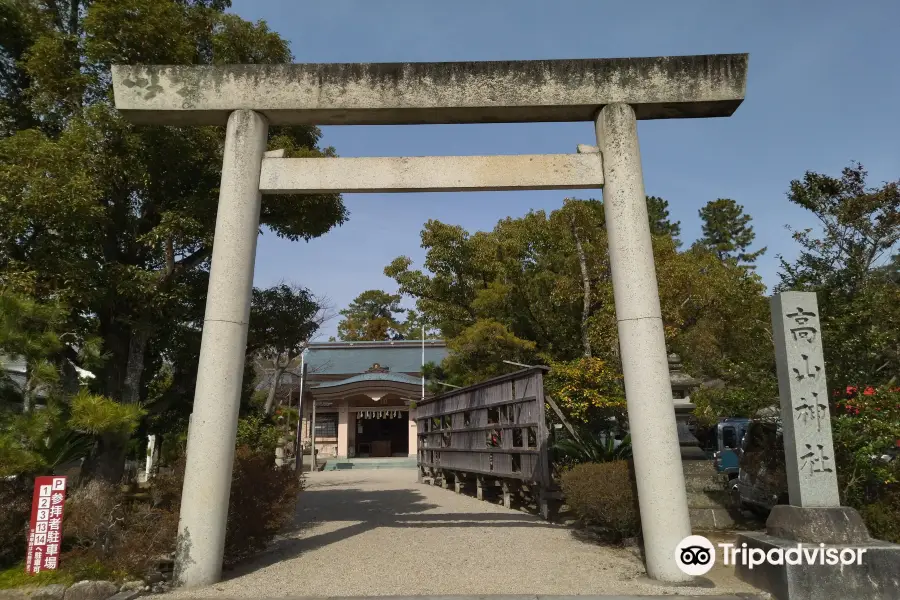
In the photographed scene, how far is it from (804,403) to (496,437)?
644 cm

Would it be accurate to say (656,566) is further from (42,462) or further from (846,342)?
(42,462)

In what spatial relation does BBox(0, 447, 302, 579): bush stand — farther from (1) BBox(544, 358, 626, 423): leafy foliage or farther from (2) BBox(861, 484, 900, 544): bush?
(1) BBox(544, 358, 626, 423): leafy foliage

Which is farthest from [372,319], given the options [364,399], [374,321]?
[364,399]

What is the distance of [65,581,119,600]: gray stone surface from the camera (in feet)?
16.3

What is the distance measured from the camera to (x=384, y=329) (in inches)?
1831

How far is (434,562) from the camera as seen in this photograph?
6328mm

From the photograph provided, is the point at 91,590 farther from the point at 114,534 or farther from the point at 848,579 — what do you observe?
the point at 848,579

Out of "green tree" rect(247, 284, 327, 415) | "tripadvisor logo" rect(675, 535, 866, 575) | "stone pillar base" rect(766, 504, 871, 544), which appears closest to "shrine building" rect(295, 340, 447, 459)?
"green tree" rect(247, 284, 327, 415)

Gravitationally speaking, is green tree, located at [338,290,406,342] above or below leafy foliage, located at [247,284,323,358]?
above

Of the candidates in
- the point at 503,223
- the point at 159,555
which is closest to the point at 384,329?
the point at 503,223

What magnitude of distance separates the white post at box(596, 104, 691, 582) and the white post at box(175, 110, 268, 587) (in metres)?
3.79

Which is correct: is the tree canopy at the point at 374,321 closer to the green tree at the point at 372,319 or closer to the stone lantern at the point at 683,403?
the green tree at the point at 372,319

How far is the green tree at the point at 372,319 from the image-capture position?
152ft

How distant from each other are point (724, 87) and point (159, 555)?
7.56 meters
